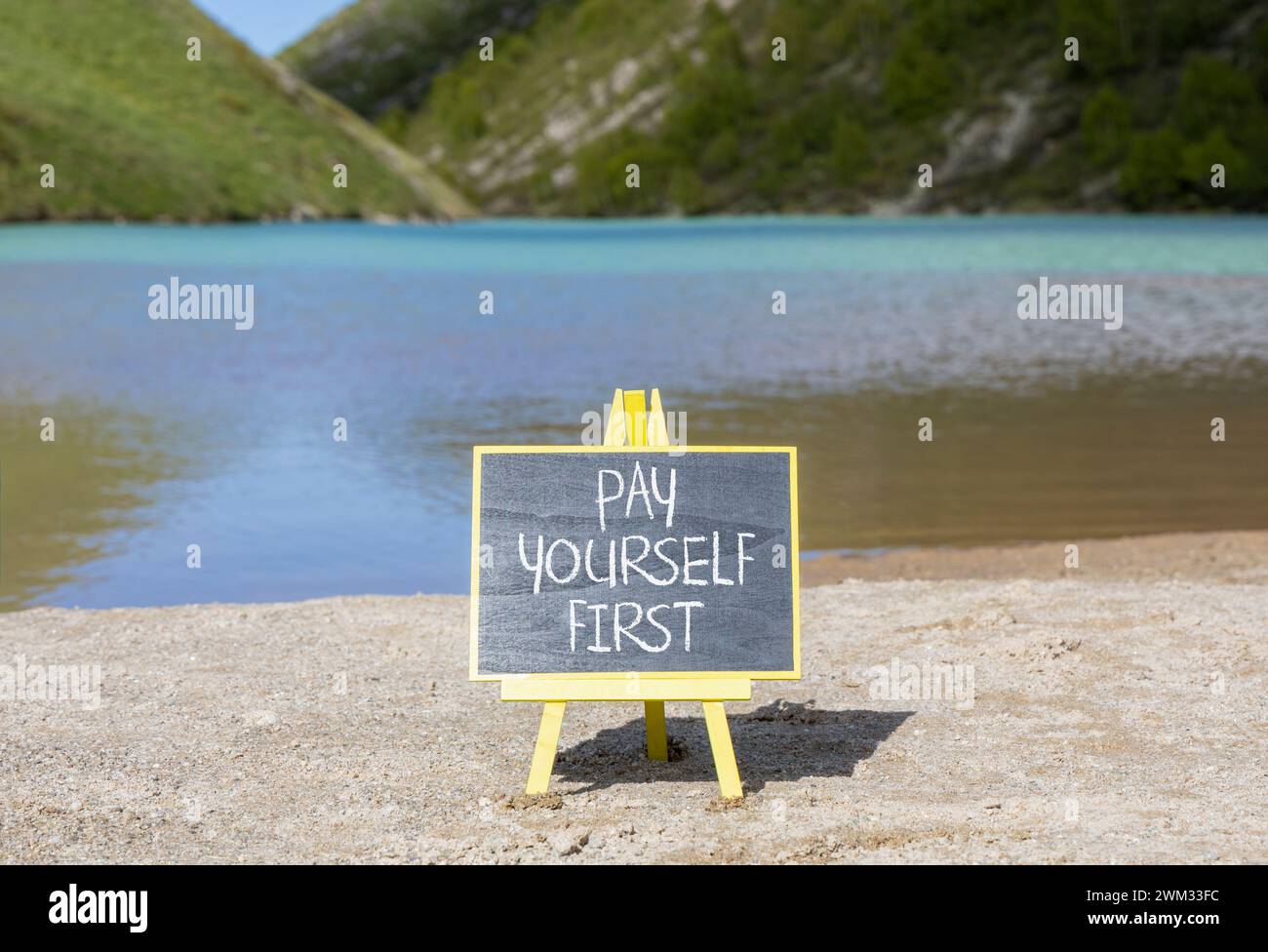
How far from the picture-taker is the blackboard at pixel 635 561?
6.36 metres

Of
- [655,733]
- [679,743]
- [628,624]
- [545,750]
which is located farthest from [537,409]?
[545,750]

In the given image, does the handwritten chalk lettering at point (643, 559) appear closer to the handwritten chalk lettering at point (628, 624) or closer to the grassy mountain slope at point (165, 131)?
the handwritten chalk lettering at point (628, 624)

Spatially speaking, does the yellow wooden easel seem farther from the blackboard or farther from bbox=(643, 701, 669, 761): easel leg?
bbox=(643, 701, 669, 761): easel leg

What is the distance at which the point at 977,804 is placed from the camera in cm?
615

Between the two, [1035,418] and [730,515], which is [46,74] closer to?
[1035,418]

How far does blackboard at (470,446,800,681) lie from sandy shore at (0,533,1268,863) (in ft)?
2.13

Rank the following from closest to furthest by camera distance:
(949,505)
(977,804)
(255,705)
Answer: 1. (977,804)
2. (255,705)
3. (949,505)

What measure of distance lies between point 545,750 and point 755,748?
4.42 feet

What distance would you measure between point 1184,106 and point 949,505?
151699 mm

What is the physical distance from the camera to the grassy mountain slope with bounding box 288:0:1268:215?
484 feet

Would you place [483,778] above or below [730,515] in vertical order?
below

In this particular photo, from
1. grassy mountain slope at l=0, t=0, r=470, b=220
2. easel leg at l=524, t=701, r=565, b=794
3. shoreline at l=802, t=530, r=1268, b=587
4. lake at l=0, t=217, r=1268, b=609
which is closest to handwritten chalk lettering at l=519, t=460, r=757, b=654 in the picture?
easel leg at l=524, t=701, r=565, b=794

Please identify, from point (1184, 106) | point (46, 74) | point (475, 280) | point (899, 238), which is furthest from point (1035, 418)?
point (1184, 106)

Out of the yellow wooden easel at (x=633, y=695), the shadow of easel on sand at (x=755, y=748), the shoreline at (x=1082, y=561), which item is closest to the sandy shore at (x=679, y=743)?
the shadow of easel on sand at (x=755, y=748)
